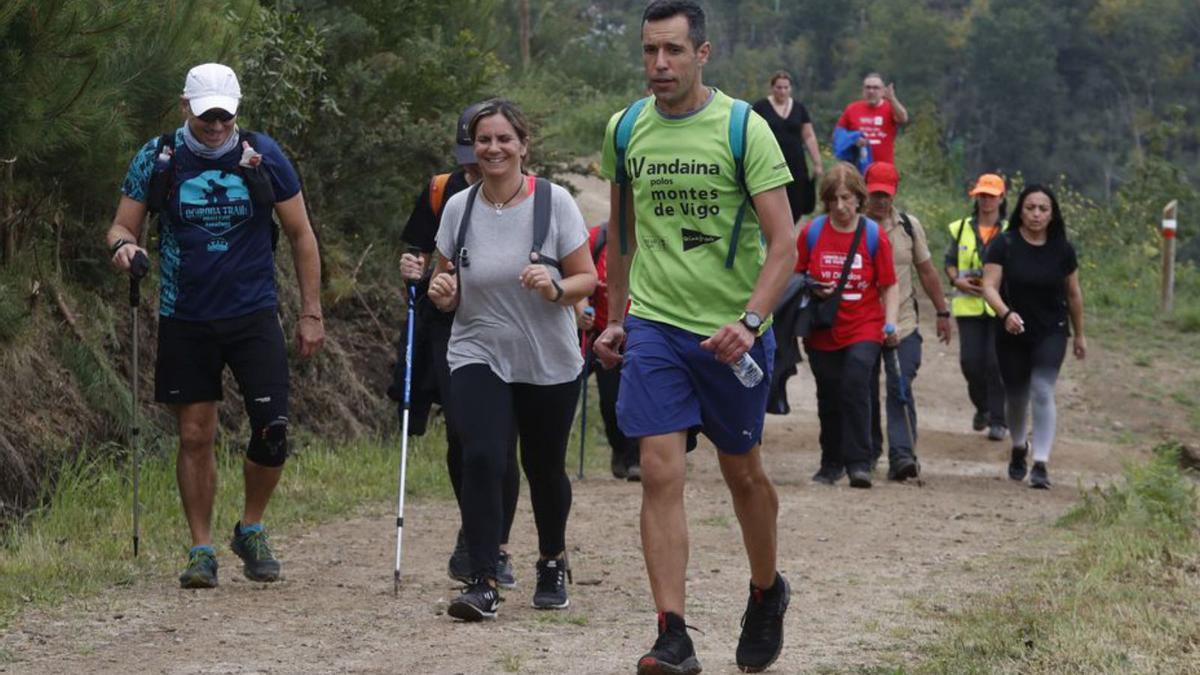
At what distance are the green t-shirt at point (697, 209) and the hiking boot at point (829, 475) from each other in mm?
5809

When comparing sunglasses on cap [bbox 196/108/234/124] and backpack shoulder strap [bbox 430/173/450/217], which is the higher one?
sunglasses on cap [bbox 196/108/234/124]

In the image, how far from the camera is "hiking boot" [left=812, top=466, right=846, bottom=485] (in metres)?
11.9

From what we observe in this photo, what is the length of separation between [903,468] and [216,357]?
17.8 ft

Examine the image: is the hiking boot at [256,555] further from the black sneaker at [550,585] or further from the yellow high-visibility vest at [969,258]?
the yellow high-visibility vest at [969,258]

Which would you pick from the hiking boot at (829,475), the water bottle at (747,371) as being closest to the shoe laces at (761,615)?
the water bottle at (747,371)

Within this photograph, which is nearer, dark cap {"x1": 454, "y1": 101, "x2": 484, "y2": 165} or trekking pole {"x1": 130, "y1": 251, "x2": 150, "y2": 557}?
trekking pole {"x1": 130, "y1": 251, "x2": 150, "y2": 557}

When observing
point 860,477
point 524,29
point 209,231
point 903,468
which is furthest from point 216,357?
point 524,29

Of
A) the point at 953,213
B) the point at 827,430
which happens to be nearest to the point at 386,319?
the point at 827,430

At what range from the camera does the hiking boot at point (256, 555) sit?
7906mm

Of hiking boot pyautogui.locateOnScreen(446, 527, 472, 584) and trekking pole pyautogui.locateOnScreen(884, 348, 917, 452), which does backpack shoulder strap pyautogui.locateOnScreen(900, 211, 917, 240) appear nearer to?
trekking pole pyautogui.locateOnScreen(884, 348, 917, 452)

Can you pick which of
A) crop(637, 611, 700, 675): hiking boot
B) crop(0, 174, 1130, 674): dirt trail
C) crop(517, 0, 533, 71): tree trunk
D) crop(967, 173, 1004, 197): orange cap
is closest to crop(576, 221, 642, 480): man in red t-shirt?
crop(0, 174, 1130, 674): dirt trail

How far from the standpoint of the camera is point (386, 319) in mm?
13812

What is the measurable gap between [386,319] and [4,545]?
5.51 metres

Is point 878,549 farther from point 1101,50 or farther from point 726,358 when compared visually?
point 1101,50
